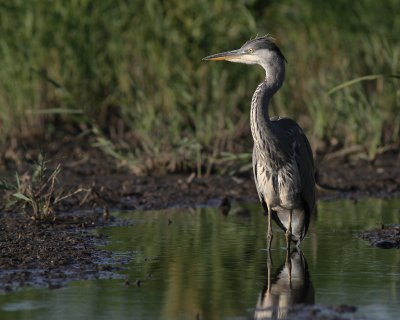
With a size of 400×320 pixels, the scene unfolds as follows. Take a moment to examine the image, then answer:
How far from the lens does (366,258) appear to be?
7.85 meters

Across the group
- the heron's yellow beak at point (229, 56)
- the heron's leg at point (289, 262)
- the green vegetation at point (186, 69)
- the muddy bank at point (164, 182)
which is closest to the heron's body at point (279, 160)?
the heron's leg at point (289, 262)

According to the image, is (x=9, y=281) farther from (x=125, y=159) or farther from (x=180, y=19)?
(x=180, y=19)

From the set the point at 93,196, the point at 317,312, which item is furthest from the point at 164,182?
the point at 317,312

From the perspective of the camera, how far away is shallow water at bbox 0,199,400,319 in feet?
20.5

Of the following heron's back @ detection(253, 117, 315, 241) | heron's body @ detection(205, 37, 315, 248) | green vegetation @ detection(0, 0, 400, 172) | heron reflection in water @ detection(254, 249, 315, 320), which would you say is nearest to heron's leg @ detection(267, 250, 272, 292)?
heron reflection in water @ detection(254, 249, 315, 320)

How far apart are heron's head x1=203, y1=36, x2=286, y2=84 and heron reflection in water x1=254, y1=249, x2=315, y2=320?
1.59 meters

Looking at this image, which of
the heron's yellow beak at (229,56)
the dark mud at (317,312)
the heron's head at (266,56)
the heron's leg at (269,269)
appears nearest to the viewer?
the dark mud at (317,312)

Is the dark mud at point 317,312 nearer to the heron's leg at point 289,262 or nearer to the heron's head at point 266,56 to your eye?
the heron's leg at point 289,262

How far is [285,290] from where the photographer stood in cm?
690

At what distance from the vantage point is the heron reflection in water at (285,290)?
6.23 meters

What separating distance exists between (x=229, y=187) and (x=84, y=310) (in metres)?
5.24

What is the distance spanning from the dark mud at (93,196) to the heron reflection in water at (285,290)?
3.66 ft

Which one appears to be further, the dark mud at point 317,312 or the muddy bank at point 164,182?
the muddy bank at point 164,182

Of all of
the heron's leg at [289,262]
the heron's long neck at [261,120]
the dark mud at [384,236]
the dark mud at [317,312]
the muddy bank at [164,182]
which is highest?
the heron's long neck at [261,120]
